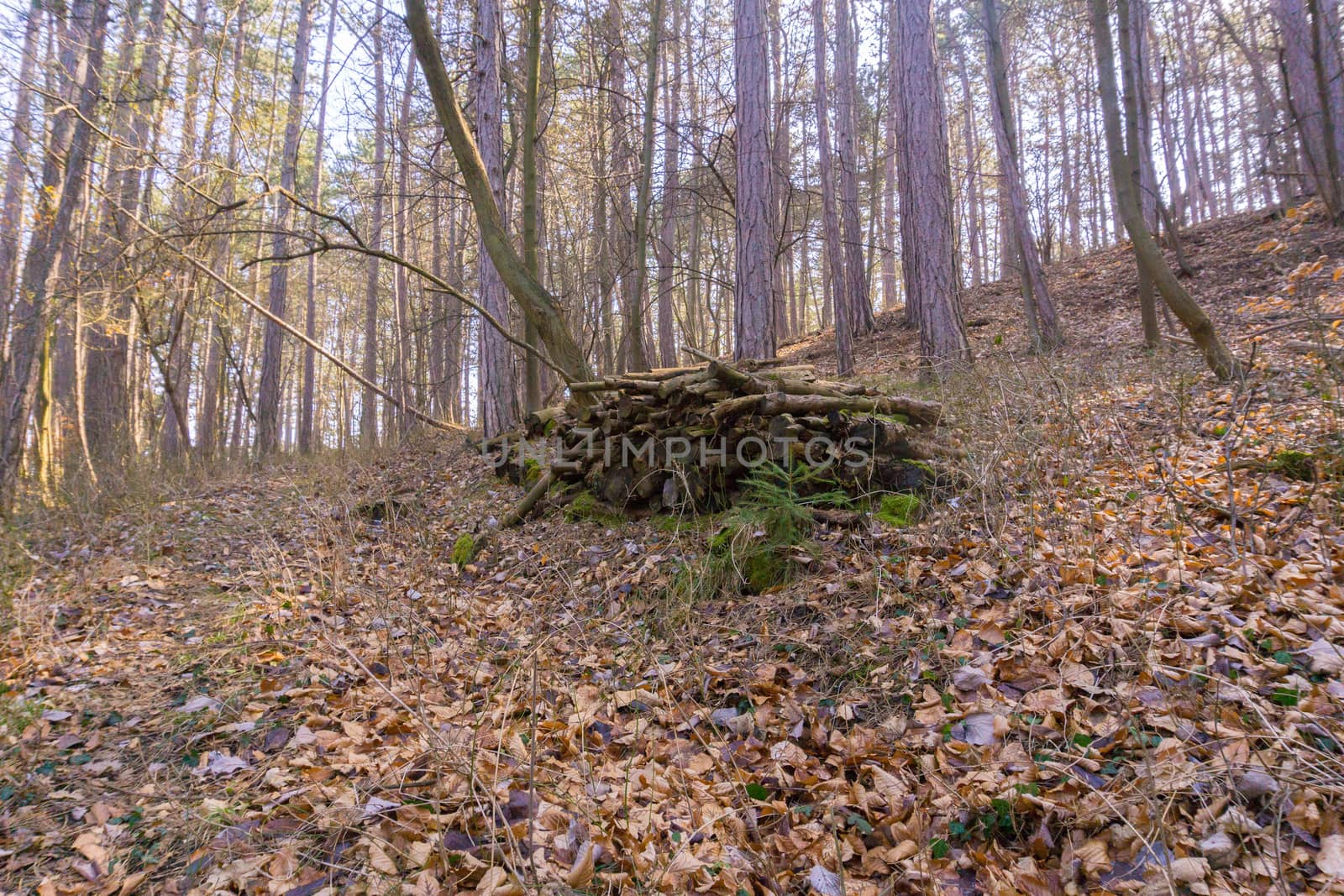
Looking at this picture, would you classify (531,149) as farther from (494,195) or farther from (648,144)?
(648,144)

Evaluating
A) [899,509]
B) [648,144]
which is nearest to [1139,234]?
[899,509]

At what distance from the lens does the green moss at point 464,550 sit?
5368 millimetres

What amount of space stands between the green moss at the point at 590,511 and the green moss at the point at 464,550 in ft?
2.71

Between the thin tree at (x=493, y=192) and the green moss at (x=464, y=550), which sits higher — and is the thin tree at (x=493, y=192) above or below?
above

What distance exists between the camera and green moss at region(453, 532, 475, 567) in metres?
5.37

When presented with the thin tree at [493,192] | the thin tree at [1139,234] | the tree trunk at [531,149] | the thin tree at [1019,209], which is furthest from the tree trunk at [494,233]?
the thin tree at [1019,209]

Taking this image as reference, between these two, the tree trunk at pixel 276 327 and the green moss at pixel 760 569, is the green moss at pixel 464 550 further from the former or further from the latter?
the tree trunk at pixel 276 327

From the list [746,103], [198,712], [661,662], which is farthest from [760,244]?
[198,712]

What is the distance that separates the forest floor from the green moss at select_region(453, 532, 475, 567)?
15 cm

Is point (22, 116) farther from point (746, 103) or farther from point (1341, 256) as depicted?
point (1341, 256)

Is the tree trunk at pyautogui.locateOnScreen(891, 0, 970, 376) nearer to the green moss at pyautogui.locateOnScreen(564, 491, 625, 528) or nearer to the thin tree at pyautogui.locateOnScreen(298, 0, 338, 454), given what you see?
the green moss at pyautogui.locateOnScreen(564, 491, 625, 528)

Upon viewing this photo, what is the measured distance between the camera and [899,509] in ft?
13.8

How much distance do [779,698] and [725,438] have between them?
2.22 meters

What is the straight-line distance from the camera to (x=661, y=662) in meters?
3.41
